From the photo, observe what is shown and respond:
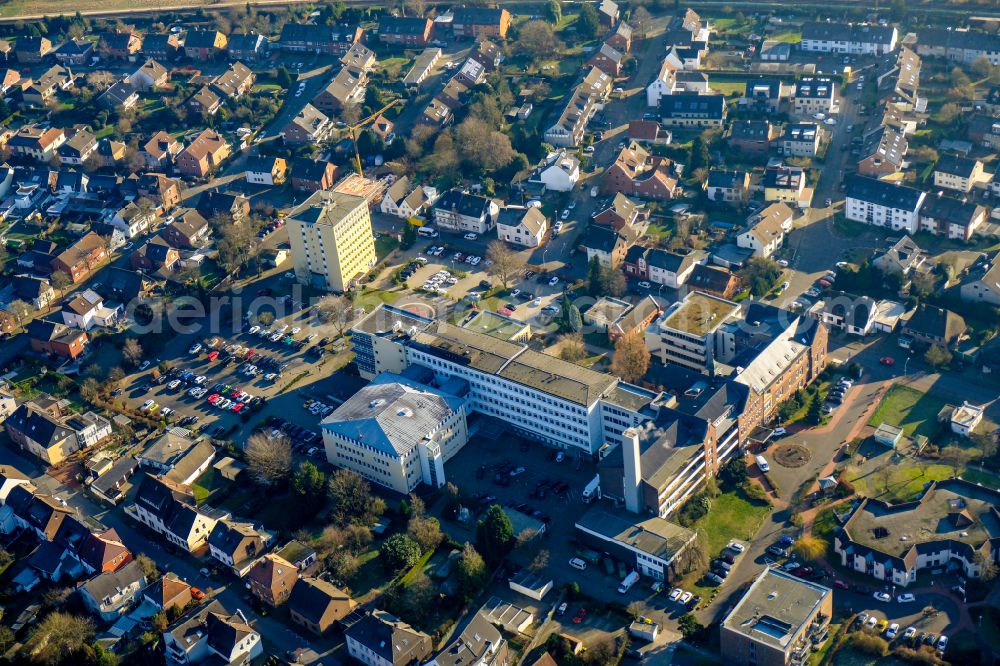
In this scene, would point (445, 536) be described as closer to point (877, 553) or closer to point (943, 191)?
point (877, 553)

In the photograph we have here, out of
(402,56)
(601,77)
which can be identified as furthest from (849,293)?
(402,56)

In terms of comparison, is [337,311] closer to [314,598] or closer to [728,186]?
[314,598]

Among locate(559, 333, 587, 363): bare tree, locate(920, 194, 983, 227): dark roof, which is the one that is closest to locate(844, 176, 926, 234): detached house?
locate(920, 194, 983, 227): dark roof

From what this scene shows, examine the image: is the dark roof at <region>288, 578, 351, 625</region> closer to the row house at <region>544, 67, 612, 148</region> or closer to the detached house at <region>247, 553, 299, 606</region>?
the detached house at <region>247, 553, 299, 606</region>

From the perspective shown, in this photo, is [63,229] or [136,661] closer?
[136,661]

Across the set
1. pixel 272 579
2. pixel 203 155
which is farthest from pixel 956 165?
pixel 203 155

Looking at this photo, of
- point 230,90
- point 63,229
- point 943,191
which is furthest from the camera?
point 230,90

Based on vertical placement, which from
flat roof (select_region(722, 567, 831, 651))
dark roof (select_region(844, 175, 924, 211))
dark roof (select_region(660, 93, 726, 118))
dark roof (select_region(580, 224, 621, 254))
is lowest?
flat roof (select_region(722, 567, 831, 651))
